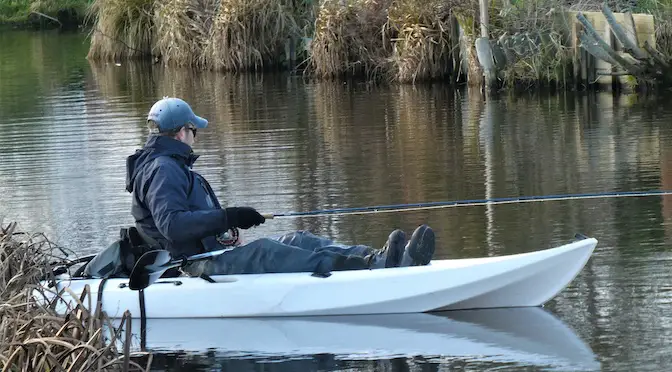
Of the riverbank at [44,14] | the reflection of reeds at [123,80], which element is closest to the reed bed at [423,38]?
the reflection of reeds at [123,80]

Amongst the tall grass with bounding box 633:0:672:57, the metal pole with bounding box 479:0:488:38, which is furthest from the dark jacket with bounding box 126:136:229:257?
the metal pole with bounding box 479:0:488:38

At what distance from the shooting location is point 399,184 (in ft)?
48.5

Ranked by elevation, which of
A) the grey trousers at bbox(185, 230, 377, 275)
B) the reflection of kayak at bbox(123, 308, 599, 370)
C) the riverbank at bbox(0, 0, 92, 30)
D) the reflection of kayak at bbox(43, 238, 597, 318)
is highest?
the riverbank at bbox(0, 0, 92, 30)

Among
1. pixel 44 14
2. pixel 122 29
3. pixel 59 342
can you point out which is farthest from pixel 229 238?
pixel 44 14

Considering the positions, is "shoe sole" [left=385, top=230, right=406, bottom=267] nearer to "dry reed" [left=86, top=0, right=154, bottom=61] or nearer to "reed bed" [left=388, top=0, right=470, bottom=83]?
"reed bed" [left=388, top=0, right=470, bottom=83]

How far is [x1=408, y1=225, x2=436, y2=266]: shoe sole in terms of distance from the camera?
911cm

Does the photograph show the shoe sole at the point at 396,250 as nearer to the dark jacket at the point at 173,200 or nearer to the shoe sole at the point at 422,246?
the shoe sole at the point at 422,246

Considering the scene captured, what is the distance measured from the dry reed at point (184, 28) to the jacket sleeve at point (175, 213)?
21.8 m

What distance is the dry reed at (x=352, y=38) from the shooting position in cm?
2633

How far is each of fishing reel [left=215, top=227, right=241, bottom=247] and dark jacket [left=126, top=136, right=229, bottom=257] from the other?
123 mm

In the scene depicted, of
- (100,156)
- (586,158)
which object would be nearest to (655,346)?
(586,158)

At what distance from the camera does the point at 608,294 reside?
373 inches

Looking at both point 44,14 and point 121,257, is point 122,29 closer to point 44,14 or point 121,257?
point 44,14

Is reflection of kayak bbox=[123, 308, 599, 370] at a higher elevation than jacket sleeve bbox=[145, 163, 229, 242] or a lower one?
lower
